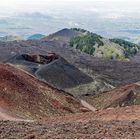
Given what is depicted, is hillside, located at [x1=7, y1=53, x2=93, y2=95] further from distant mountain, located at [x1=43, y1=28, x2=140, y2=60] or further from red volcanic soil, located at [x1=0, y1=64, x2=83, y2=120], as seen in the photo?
distant mountain, located at [x1=43, y1=28, x2=140, y2=60]

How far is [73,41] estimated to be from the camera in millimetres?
172250

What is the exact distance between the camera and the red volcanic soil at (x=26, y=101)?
36656 millimetres

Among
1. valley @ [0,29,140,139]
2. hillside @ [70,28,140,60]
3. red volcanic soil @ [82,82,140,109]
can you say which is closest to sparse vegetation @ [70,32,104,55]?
hillside @ [70,28,140,60]

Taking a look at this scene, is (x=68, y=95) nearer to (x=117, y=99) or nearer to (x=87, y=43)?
(x=117, y=99)

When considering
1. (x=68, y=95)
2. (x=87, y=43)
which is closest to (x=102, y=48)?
(x=87, y=43)

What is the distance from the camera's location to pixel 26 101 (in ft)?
133

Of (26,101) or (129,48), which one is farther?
(129,48)

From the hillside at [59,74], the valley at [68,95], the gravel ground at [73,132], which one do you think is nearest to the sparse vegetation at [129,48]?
the valley at [68,95]

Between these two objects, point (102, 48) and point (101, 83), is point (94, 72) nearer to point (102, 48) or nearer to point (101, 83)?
point (101, 83)

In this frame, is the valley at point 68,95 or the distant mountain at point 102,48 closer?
the valley at point 68,95

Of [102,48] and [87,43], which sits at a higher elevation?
[87,43]

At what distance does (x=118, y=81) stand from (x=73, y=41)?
244 feet

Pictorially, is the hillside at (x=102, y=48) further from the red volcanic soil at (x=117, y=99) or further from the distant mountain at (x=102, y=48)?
the red volcanic soil at (x=117, y=99)

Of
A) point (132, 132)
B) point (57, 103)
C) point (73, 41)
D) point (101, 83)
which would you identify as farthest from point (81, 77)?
point (73, 41)
